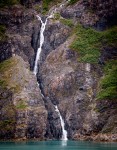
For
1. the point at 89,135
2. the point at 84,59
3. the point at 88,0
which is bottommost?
the point at 89,135

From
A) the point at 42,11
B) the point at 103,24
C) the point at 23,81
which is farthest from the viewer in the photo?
the point at 42,11

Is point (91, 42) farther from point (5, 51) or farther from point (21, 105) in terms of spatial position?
point (21, 105)

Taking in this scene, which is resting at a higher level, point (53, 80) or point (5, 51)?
point (5, 51)

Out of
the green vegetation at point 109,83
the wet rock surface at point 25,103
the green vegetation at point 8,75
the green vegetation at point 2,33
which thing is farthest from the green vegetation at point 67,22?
the wet rock surface at point 25,103

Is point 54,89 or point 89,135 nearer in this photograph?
point 89,135

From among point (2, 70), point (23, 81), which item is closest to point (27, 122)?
point (23, 81)

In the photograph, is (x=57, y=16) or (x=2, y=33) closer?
(x=2, y=33)

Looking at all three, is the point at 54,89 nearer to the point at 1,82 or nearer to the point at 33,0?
the point at 1,82

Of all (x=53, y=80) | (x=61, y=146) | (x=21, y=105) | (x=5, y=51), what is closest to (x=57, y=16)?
(x=5, y=51)
